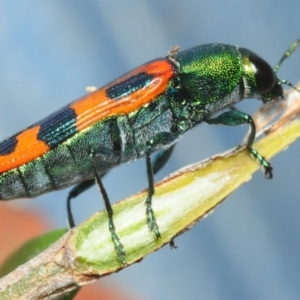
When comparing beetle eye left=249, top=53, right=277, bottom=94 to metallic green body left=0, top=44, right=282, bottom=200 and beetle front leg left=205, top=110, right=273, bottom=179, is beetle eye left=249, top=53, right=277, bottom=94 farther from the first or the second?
beetle front leg left=205, top=110, right=273, bottom=179

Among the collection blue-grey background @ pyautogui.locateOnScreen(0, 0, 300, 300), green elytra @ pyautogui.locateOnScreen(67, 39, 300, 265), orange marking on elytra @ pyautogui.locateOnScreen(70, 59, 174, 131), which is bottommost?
blue-grey background @ pyautogui.locateOnScreen(0, 0, 300, 300)

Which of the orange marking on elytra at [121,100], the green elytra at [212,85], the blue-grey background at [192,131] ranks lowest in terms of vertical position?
the blue-grey background at [192,131]

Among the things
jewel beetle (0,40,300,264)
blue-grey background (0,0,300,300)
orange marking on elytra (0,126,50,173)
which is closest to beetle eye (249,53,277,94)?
jewel beetle (0,40,300,264)

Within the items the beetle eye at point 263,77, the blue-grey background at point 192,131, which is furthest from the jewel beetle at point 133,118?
the blue-grey background at point 192,131

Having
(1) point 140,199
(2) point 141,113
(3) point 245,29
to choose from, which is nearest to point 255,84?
(2) point 141,113

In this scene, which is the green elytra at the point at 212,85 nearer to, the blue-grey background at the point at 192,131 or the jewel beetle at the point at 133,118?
the jewel beetle at the point at 133,118

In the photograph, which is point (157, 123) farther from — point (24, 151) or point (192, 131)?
point (192, 131)

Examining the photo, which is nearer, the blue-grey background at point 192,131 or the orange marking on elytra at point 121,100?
the orange marking on elytra at point 121,100
